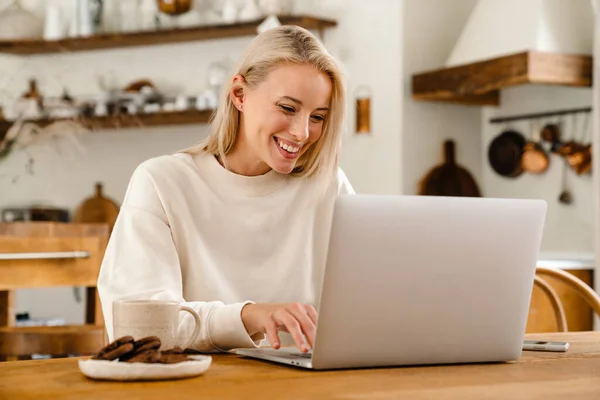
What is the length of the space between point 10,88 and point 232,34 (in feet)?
5.30

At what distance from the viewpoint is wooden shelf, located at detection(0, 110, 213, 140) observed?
16.6 ft

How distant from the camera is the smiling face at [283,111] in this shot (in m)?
Answer: 1.73

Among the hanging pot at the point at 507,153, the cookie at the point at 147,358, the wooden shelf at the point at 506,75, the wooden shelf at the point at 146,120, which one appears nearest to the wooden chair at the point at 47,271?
the cookie at the point at 147,358

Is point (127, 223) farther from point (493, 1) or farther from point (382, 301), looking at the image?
point (493, 1)

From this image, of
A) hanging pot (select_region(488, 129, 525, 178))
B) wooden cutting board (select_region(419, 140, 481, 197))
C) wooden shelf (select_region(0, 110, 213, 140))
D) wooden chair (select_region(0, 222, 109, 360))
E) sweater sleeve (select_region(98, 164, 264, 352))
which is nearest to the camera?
sweater sleeve (select_region(98, 164, 264, 352))

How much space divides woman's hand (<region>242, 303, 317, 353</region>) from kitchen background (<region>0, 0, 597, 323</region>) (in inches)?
112

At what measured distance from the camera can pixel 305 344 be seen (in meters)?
1.21

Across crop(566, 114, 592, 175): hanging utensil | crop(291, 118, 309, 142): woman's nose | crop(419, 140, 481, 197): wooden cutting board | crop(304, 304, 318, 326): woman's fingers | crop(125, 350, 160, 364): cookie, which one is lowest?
crop(125, 350, 160, 364): cookie

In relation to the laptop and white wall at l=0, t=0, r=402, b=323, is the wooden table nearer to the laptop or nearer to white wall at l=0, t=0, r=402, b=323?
the laptop

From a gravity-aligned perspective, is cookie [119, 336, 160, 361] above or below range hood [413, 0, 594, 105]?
below

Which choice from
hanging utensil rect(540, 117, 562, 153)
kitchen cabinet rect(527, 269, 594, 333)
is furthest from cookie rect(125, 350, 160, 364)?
hanging utensil rect(540, 117, 562, 153)

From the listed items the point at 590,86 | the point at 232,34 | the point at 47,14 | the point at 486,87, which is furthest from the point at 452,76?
the point at 47,14

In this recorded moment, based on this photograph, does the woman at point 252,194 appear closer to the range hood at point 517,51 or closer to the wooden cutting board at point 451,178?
the range hood at point 517,51

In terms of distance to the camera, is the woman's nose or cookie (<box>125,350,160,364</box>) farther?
the woman's nose
